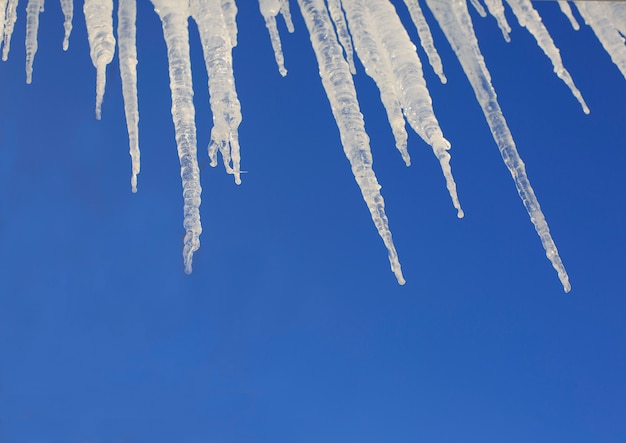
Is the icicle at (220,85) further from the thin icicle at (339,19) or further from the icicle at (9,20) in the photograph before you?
the icicle at (9,20)

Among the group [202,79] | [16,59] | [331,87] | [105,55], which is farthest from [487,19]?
[16,59]

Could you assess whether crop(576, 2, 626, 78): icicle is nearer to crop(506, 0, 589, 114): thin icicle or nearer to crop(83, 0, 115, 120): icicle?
crop(506, 0, 589, 114): thin icicle

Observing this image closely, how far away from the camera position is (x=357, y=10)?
1.34 metres

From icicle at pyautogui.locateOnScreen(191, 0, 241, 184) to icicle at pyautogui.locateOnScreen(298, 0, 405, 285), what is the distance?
18 cm

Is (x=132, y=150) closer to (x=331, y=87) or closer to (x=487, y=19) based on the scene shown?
(x=331, y=87)

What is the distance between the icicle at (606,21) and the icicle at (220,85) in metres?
0.81

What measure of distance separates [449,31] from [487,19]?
3.13ft

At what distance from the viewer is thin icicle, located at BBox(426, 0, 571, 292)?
119 centimetres

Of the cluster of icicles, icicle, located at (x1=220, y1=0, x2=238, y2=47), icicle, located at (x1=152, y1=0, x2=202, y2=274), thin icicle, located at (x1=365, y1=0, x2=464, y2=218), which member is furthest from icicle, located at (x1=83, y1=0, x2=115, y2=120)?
thin icicle, located at (x1=365, y1=0, x2=464, y2=218)

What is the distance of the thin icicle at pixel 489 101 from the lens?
3.89 feet

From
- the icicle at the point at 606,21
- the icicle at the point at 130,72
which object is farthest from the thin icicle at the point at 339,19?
the icicle at the point at 606,21

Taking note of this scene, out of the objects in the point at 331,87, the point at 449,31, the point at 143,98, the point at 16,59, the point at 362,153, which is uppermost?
the point at 16,59

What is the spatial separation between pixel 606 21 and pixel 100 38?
1.09 metres

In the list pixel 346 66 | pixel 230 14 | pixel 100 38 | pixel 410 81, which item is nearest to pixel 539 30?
pixel 410 81
